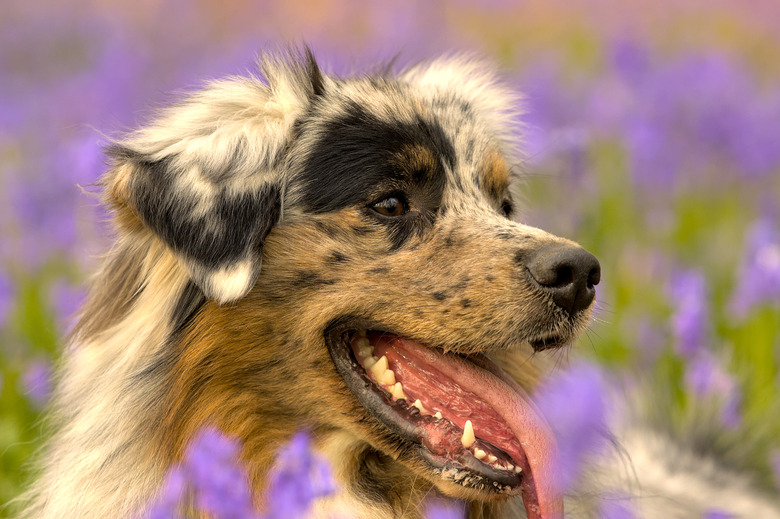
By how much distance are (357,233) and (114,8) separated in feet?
41.0

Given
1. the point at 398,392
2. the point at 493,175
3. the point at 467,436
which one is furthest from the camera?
the point at 493,175

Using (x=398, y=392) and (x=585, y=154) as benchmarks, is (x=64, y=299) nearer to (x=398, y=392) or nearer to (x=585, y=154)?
(x=398, y=392)

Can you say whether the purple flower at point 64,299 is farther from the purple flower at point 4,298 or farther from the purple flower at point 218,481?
the purple flower at point 218,481

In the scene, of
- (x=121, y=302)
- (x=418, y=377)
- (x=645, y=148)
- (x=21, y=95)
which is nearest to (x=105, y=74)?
(x=21, y=95)

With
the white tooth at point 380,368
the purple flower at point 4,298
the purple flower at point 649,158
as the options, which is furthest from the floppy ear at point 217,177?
the purple flower at point 649,158

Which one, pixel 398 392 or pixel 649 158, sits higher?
pixel 649 158

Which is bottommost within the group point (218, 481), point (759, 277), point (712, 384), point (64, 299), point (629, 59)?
point (64, 299)

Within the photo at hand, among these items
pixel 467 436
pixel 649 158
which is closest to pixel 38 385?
pixel 467 436

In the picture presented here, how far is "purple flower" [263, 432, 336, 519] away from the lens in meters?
2.07

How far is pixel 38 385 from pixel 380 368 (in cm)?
199

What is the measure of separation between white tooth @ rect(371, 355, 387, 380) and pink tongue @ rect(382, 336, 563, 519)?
83 millimetres

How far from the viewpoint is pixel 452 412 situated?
307 cm

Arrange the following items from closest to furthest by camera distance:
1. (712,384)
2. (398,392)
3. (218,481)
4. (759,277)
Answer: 1. (218,481)
2. (398,392)
3. (712,384)
4. (759,277)

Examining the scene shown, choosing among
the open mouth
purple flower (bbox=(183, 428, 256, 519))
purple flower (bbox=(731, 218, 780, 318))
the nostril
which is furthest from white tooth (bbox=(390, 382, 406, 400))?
purple flower (bbox=(731, 218, 780, 318))
